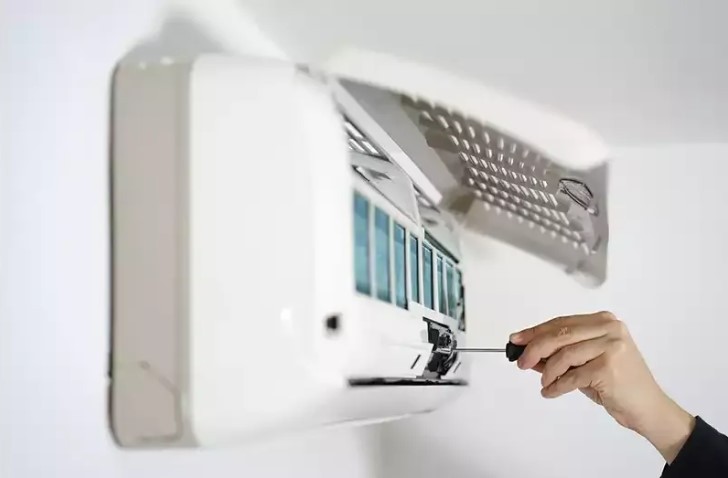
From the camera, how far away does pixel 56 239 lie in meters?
0.48

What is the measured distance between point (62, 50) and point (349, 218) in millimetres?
200

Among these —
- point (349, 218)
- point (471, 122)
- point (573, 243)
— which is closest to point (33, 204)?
point (349, 218)

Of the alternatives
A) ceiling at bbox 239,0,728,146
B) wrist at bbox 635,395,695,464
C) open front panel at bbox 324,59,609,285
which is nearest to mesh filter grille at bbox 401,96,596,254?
open front panel at bbox 324,59,609,285

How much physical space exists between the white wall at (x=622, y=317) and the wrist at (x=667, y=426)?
38 centimetres

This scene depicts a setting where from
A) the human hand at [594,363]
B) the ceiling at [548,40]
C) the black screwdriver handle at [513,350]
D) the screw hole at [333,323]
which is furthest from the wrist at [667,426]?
the screw hole at [333,323]

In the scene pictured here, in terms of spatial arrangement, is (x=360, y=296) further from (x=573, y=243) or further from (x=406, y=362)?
(x=573, y=243)

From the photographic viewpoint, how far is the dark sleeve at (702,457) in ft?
2.75

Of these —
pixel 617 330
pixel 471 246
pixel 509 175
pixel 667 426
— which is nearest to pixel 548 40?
pixel 509 175

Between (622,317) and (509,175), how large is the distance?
0.52 meters

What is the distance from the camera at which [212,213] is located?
0.50 metres

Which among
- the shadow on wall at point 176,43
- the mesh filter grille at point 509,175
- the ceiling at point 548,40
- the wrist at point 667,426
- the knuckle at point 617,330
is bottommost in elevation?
the wrist at point 667,426

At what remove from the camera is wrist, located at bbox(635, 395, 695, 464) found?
2.81ft

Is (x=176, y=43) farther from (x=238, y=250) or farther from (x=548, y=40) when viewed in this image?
(x=548, y=40)

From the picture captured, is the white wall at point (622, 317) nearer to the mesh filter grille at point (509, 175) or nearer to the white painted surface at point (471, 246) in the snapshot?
the white painted surface at point (471, 246)
